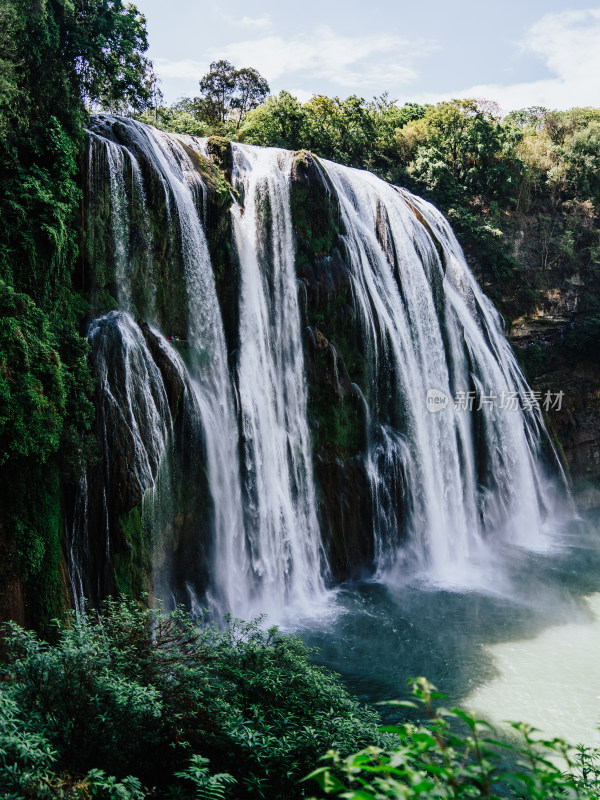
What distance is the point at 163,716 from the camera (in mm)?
4387

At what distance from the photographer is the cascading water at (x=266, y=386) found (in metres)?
9.63

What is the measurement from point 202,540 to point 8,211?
5989 mm

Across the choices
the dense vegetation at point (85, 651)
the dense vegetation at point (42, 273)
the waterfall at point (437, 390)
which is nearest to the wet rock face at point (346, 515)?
the waterfall at point (437, 390)

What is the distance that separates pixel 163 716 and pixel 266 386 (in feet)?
26.6

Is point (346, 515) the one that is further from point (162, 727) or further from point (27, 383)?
point (162, 727)

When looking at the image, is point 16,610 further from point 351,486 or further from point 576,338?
point 576,338

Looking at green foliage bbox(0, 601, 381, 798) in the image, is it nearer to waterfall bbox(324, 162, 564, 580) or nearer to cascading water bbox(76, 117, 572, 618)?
cascading water bbox(76, 117, 572, 618)

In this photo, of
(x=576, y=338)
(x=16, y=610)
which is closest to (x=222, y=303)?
(x=16, y=610)

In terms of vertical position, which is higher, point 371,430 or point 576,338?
point 576,338

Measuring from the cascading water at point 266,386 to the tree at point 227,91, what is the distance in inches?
723

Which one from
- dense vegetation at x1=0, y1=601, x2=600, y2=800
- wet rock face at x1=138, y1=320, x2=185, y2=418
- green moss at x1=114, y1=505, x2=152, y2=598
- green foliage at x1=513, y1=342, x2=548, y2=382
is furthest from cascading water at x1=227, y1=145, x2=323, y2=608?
green foliage at x1=513, y1=342, x2=548, y2=382

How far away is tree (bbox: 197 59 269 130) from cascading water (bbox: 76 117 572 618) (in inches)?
723

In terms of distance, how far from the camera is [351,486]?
13180 millimetres

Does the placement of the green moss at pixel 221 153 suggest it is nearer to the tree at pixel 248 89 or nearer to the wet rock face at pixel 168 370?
the wet rock face at pixel 168 370
